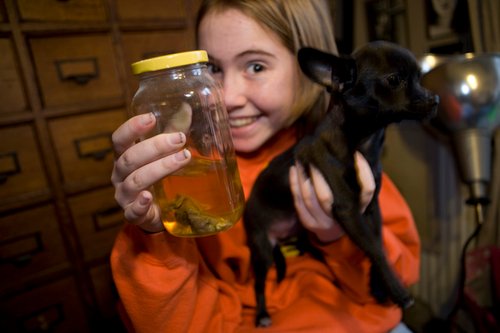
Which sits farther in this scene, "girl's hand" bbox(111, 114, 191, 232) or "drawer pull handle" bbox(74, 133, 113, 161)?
"drawer pull handle" bbox(74, 133, 113, 161)

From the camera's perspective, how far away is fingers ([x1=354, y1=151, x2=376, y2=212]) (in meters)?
0.59

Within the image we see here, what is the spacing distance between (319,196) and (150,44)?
41.6 inches

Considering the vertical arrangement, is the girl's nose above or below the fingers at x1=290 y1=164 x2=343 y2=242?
above

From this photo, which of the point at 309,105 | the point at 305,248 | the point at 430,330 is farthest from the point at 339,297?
the point at 430,330

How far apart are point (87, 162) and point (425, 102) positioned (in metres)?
1.17

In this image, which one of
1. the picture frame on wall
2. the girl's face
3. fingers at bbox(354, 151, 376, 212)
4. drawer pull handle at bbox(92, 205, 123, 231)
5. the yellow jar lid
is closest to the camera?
the yellow jar lid

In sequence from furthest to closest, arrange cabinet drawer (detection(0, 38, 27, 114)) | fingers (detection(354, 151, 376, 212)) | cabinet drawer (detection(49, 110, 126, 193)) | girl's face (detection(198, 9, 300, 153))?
cabinet drawer (detection(49, 110, 126, 193))
cabinet drawer (detection(0, 38, 27, 114))
girl's face (detection(198, 9, 300, 153))
fingers (detection(354, 151, 376, 212))

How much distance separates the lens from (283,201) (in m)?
0.76

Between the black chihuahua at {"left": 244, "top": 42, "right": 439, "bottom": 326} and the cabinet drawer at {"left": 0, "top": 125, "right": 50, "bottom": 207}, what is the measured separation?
85cm

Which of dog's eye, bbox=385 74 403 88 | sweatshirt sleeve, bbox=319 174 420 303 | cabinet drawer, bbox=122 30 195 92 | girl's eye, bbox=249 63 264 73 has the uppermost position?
cabinet drawer, bbox=122 30 195 92

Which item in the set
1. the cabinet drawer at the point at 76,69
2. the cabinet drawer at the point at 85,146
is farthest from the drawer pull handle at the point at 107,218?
the cabinet drawer at the point at 76,69

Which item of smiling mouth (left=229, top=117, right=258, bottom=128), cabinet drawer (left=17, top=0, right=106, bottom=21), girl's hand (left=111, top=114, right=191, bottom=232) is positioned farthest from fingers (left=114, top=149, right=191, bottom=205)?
cabinet drawer (left=17, top=0, right=106, bottom=21)

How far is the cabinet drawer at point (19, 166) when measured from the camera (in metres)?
1.10

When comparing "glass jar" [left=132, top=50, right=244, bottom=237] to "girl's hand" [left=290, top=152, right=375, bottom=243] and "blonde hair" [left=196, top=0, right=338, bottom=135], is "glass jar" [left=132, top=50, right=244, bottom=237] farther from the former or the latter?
"blonde hair" [left=196, top=0, right=338, bottom=135]
